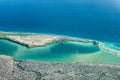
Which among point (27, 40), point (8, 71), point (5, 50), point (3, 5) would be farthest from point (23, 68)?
point (3, 5)

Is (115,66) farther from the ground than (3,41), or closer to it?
closer to it

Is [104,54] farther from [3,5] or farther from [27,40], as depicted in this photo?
[3,5]

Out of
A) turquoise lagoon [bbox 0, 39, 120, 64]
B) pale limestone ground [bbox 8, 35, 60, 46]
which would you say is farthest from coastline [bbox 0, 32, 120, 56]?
turquoise lagoon [bbox 0, 39, 120, 64]

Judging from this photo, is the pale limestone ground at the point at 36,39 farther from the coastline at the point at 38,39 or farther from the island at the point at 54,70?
the island at the point at 54,70

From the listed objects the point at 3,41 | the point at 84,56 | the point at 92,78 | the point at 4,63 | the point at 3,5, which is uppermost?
the point at 3,5

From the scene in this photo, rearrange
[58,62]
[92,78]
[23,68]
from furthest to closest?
[58,62], [23,68], [92,78]

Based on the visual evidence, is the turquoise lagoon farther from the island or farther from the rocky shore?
the rocky shore

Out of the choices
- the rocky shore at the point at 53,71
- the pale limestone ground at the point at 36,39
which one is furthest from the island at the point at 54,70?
the pale limestone ground at the point at 36,39
